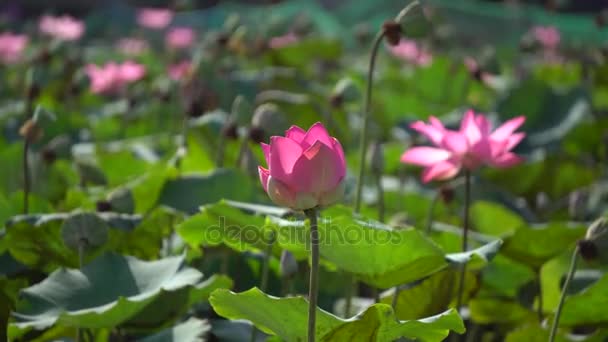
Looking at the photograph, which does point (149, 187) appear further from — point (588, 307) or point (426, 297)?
point (588, 307)

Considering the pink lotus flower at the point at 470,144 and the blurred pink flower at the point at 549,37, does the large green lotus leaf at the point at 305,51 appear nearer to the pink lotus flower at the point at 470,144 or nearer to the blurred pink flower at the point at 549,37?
the blurred pink flower at the point at 549,37

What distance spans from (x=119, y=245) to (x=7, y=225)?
0.15 m

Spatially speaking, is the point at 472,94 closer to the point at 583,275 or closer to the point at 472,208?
the point at 472,208

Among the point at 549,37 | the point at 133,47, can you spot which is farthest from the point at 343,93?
the point at 133,47


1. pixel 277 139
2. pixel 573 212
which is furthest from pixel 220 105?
pixel 277 139

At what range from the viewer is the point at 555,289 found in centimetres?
119

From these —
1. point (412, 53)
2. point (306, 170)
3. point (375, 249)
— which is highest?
point (306, 170)

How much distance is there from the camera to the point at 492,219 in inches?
59.3

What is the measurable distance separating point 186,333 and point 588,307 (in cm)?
47

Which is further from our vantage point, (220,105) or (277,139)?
(220,105)

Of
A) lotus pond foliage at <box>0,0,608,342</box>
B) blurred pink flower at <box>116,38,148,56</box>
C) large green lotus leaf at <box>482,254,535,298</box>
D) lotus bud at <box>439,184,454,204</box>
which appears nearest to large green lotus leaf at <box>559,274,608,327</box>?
lotus pond foliage at <box>0,0,608,342</box>

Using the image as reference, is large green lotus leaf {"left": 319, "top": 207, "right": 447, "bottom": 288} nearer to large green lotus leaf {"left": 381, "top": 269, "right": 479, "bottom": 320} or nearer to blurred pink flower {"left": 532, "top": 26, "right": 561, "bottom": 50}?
large green lotus leaf {"left": 381, "top": 269, "right": 479, "bottom": 320}

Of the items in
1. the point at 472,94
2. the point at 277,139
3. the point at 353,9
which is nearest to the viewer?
the point at 277,139

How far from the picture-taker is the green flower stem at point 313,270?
2.35ft
